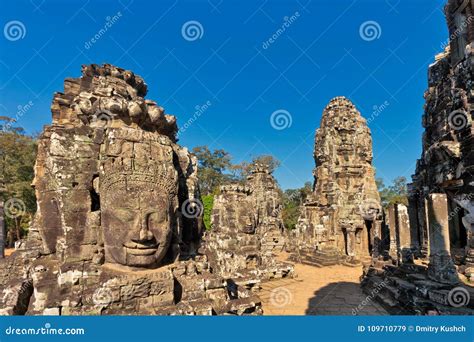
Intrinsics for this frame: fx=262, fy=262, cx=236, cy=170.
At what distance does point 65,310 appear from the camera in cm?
344

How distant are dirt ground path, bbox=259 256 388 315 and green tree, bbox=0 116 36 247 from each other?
21.2 m

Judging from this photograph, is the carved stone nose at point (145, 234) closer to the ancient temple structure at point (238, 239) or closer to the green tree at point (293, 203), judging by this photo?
the ancient temple structure at point (238, 239)

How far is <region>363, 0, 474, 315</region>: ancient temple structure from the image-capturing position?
672cm

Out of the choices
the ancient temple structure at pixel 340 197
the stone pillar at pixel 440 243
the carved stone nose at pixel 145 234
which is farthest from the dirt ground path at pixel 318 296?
the carved stone nose at pixel 145 234

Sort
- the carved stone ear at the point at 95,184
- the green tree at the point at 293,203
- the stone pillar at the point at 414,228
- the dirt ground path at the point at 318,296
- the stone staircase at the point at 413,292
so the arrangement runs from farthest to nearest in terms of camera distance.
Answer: the green tree at the point at 293,203
the stone pillar at the point at 414,228
the dirt ground path at the point at 318,296
the stone staircase at the point at 413,292
the carved stone ear at the point at 95,184

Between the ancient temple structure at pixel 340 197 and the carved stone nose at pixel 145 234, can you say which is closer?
the carved stone nose at pixel 145 234

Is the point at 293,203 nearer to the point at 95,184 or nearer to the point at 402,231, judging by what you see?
the point at 402,231

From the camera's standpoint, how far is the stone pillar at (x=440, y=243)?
682cm

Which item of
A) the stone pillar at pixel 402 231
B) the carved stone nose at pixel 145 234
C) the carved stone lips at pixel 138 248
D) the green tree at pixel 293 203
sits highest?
the green tree at pixel 293 203

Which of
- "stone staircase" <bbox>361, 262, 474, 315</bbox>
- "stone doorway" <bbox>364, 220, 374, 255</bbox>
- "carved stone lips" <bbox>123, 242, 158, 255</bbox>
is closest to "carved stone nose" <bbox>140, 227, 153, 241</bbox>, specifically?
"carved stone lips" <bbox>123, 242, 158, 255</bbox>

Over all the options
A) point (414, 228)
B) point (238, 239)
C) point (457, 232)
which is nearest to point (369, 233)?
point (414, 228)

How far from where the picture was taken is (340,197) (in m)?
18.2

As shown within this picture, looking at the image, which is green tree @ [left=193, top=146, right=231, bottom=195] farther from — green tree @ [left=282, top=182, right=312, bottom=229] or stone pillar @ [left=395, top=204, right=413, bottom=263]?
stone pillar @ [left=395, top=204, right=413, bottom=263]

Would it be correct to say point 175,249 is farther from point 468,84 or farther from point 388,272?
point 468,84
